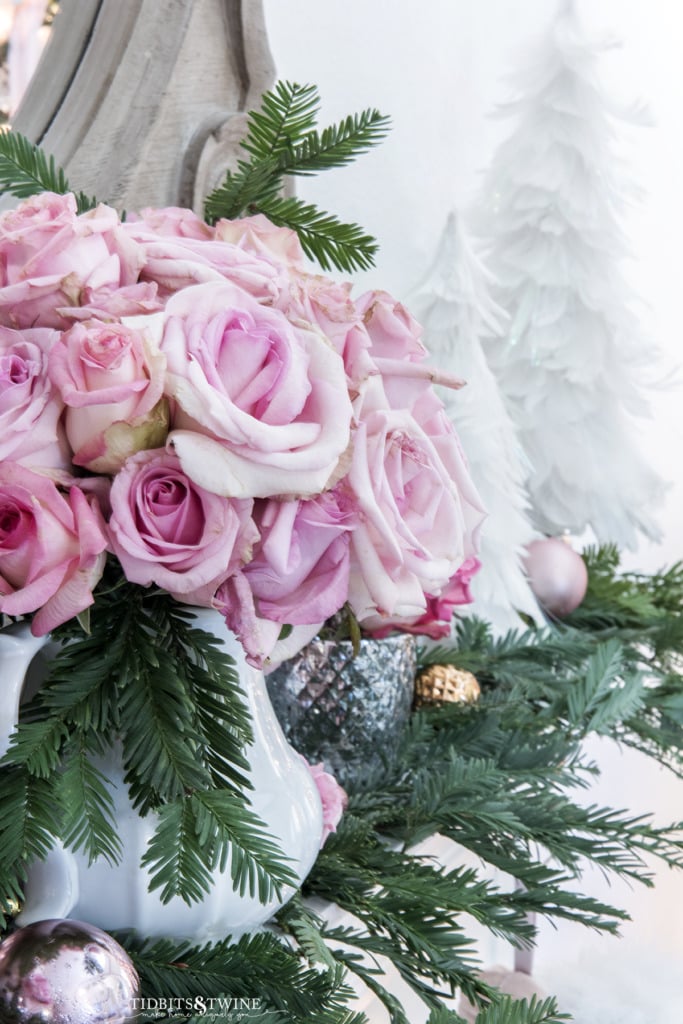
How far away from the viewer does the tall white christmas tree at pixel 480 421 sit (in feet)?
2.66

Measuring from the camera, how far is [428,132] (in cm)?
111

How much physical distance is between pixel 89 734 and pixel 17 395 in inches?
4.6

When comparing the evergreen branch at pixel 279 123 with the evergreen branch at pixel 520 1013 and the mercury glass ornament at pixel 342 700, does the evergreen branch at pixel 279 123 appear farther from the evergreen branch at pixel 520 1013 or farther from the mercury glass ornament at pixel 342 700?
the evergreen branch at pixel 520 1013

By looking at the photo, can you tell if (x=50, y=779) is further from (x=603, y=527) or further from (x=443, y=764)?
(x=603, y=527)

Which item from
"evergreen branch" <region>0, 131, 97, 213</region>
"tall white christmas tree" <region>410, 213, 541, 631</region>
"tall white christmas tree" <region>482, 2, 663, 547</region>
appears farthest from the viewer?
"tall white christmas tree" <region>482, 2, 663, 547</region>

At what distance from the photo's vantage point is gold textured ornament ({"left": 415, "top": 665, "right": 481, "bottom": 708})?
0.66 metres

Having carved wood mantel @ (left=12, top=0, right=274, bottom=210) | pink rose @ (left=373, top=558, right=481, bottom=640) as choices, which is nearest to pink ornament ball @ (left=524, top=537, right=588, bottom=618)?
Result: pink rose @ (left=373, top=558, right=481, bottom=640)

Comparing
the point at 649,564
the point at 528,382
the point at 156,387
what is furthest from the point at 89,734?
the point at 649,564

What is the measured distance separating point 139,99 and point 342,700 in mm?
381

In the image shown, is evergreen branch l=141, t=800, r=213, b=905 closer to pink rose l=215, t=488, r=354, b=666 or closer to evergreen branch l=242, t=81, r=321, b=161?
pink rose l=215, t=488, r=354, b=666

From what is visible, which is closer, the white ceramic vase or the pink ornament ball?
the white ceramic vase

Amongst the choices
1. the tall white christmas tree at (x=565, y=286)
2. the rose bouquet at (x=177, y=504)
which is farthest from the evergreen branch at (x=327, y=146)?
the tall white christmas tree at (x=565, y=286)

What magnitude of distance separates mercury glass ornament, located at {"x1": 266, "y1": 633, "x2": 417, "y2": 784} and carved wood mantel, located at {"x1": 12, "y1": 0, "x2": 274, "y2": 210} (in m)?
0.30

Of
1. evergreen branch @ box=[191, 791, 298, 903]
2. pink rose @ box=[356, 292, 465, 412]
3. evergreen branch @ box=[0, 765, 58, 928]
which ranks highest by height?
pink rose @ box=[356, 292, 465, 412]
